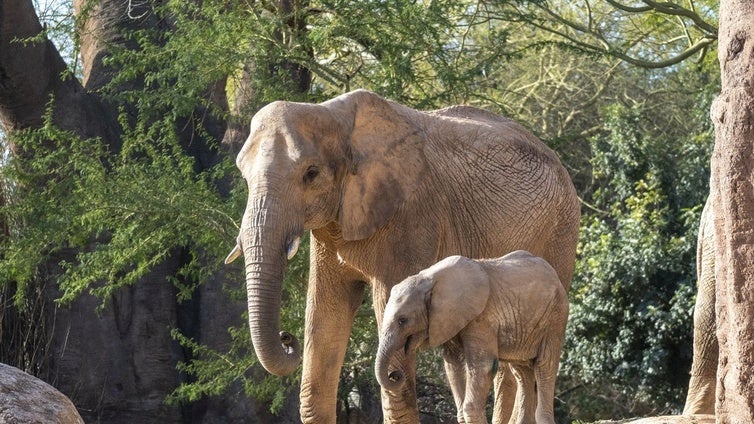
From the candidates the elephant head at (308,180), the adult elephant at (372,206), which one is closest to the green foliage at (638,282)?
the adult elephant at (372,206)

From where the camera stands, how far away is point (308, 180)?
761cm

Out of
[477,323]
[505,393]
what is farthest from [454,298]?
[505,393]

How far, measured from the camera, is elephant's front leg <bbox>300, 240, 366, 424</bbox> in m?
8.44

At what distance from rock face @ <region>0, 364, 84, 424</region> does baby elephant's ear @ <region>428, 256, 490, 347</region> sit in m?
1.75

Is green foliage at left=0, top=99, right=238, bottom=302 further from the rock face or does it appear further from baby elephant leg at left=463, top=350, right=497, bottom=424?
the rock face

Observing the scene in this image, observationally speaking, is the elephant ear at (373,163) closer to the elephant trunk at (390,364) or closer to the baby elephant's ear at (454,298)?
the elephant trunk at (390,364)

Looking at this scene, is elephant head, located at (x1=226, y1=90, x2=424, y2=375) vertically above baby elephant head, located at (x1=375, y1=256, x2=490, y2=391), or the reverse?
elephant head, located at (x1=226, y1=90, x2=424, y2=375)

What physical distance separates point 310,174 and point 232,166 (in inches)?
182

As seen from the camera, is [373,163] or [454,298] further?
[373,163]

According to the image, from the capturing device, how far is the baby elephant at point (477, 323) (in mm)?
6758

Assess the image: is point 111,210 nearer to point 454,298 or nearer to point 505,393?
point 505,393

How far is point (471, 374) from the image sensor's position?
676 centimetres

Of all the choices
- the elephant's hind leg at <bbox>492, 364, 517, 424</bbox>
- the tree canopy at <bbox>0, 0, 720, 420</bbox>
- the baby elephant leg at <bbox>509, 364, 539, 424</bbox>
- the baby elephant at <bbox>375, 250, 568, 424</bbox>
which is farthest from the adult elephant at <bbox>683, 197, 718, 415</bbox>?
the tree canopy at <bbox>0, 0, 720, 420</bbox>

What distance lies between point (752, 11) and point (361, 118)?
2.88 m
